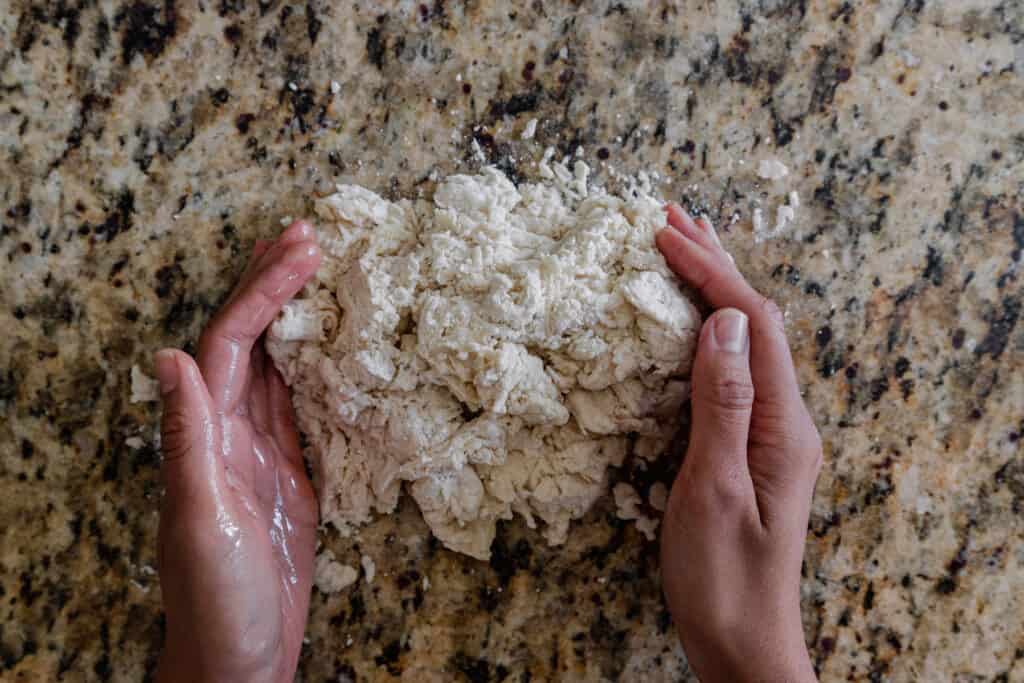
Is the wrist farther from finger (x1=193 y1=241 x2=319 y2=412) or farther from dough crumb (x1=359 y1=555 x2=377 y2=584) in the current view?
finger (x1=193 y1=241 x2=319 y2=412)

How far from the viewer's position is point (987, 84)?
1116mm

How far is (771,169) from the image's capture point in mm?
1101

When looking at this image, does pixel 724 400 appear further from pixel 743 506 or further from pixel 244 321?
pixel 244 321

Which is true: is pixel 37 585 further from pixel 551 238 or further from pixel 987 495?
pixel 987 495

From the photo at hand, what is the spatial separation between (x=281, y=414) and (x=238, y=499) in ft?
0.45

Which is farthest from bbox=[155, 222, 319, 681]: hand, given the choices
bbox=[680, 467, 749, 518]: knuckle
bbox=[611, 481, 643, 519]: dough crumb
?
bbox=[680, 467, 749, 518]: knuckle

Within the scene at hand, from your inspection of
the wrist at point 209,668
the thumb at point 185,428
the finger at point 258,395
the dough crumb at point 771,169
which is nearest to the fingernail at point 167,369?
the thumb at point 185,428

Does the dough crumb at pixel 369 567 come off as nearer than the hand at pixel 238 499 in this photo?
No

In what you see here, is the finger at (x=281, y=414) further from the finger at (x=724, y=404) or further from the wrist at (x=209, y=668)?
the finger at (x=724, y=404)

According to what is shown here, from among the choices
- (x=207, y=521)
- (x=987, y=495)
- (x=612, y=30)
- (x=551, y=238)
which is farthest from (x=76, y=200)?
(x=987, y=495)

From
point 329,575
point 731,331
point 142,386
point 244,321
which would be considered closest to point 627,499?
point 731,331

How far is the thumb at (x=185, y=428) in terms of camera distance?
90 cm

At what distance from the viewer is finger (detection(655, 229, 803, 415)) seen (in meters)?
0.99

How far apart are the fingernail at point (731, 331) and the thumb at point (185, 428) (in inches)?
25.4
